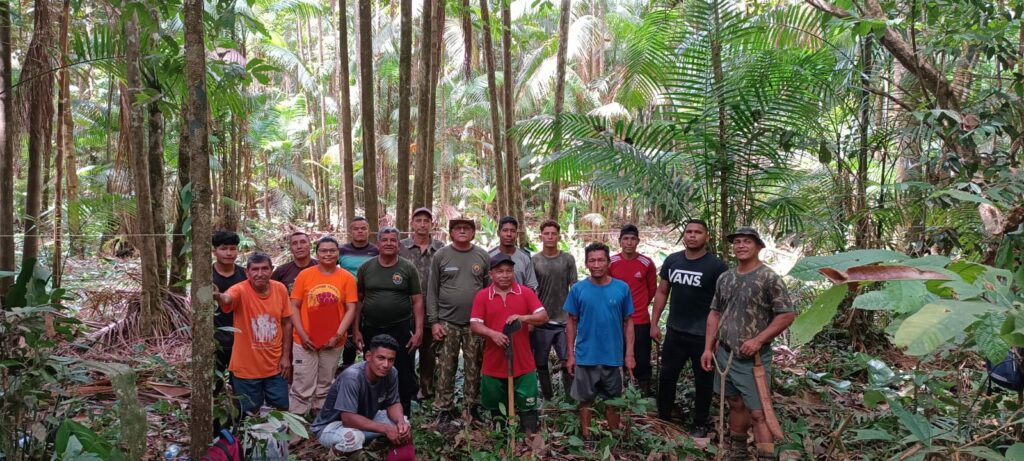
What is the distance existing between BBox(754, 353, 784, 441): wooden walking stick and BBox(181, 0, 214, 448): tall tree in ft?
9.51

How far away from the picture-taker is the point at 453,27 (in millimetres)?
21922

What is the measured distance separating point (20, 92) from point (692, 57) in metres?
6.29

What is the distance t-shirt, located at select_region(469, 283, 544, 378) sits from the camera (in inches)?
189

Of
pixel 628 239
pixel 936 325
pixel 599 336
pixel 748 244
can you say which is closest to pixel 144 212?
pixel 599 336

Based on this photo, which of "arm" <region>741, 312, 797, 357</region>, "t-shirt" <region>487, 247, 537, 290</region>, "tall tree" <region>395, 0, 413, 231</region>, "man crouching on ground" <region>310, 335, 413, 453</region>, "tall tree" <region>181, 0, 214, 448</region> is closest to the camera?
"tall tree" <region>181, 0, 214, 448</region>

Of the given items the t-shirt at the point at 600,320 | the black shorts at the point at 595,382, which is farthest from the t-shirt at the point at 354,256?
the black shorts at the point at 595,382

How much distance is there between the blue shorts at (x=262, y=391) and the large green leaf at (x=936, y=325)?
4340 mm

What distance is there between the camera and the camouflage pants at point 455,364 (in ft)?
17.3

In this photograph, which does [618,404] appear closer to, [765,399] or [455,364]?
[765,399]

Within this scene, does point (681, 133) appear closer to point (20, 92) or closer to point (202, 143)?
point (202, 143)

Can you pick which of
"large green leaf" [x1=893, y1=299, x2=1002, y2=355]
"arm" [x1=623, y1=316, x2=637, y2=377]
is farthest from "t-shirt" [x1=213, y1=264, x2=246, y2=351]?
"large green leaf" [x1=893, y1=299, x2=1002, y2=355]

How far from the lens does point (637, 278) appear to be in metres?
5.79

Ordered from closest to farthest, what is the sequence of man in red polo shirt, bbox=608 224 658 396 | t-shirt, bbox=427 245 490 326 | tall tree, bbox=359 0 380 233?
t-shirt, bbox=427 245 490 326, man in red polo shirt, bbox=608 224 658 396, tall tree, bbox=359 0 380 233

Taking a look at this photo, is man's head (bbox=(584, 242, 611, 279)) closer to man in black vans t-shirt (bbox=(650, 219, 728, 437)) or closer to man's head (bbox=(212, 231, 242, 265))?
man in black vans t-shirt (bbox=(650, 219, 728, 437))
